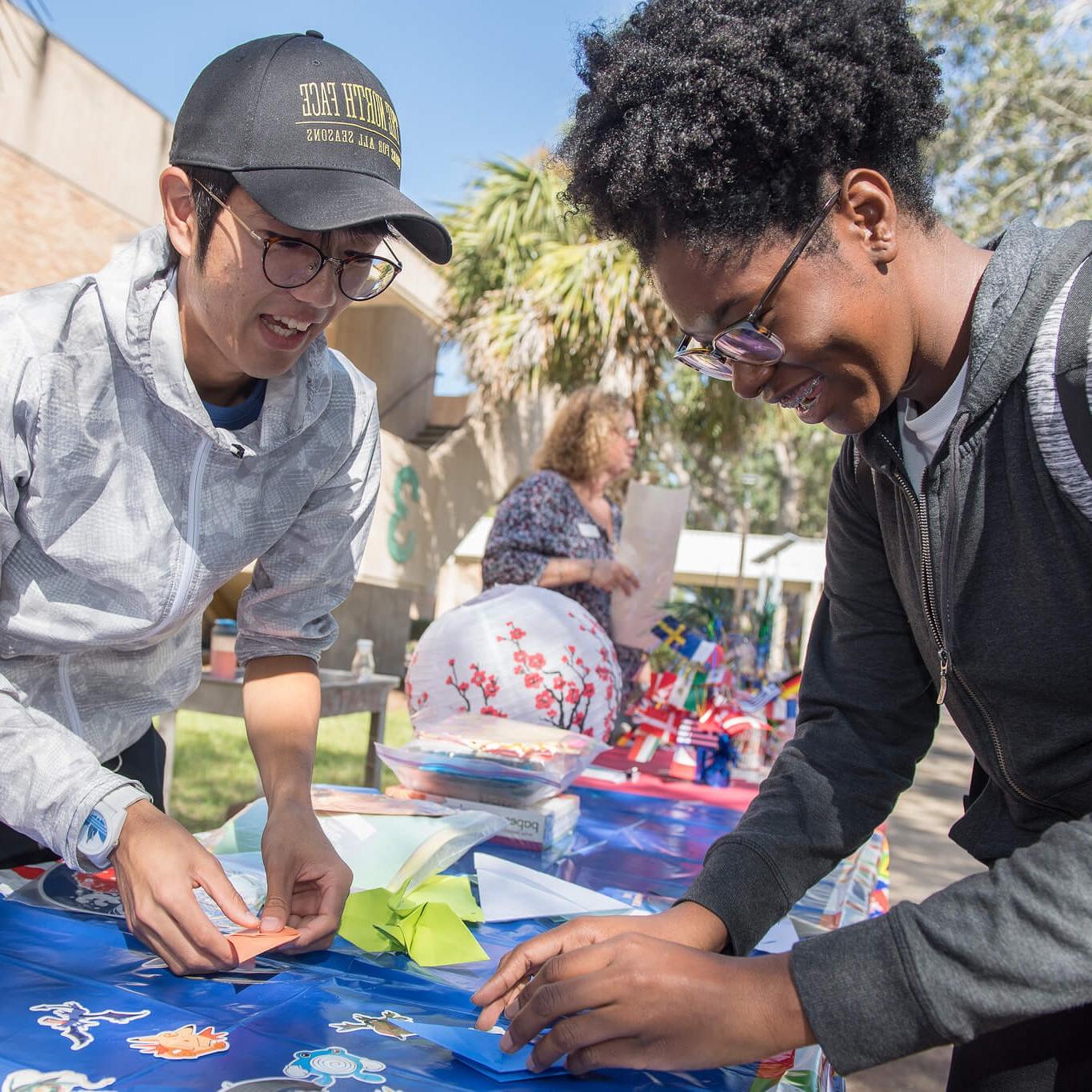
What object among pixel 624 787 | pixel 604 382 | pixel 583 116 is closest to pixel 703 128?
pixel 583 116

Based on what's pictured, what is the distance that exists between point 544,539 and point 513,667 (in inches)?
48.9

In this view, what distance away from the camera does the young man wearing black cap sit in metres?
1.15

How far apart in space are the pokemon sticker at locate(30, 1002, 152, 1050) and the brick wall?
10.8m

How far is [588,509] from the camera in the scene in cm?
389

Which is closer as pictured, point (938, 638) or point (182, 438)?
point (938, 638)

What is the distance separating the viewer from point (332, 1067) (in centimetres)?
92

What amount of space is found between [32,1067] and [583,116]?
3.56 feet

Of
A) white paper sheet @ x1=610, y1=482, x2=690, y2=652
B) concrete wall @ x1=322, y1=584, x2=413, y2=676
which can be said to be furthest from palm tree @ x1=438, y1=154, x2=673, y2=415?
white paper sheet @ x1=610, y1=482, x2=690, y2=652

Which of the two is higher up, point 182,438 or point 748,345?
point 748,345

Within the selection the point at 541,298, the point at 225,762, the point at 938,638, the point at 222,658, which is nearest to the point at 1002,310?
the point at 938,638

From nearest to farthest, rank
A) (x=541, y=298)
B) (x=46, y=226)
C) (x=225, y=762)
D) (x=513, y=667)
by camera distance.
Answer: (x=513, y=667) → (x=225, y=762) → (x=541, y=298) → (x=46, y=226)

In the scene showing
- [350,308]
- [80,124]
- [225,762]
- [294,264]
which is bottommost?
[225,762]

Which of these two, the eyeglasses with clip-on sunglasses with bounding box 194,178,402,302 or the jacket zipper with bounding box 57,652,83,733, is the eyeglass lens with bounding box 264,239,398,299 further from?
the jacket zipper with bounding box 57,652,83,733

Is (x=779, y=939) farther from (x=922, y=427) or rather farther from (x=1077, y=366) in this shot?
(x=1077, y=366)
